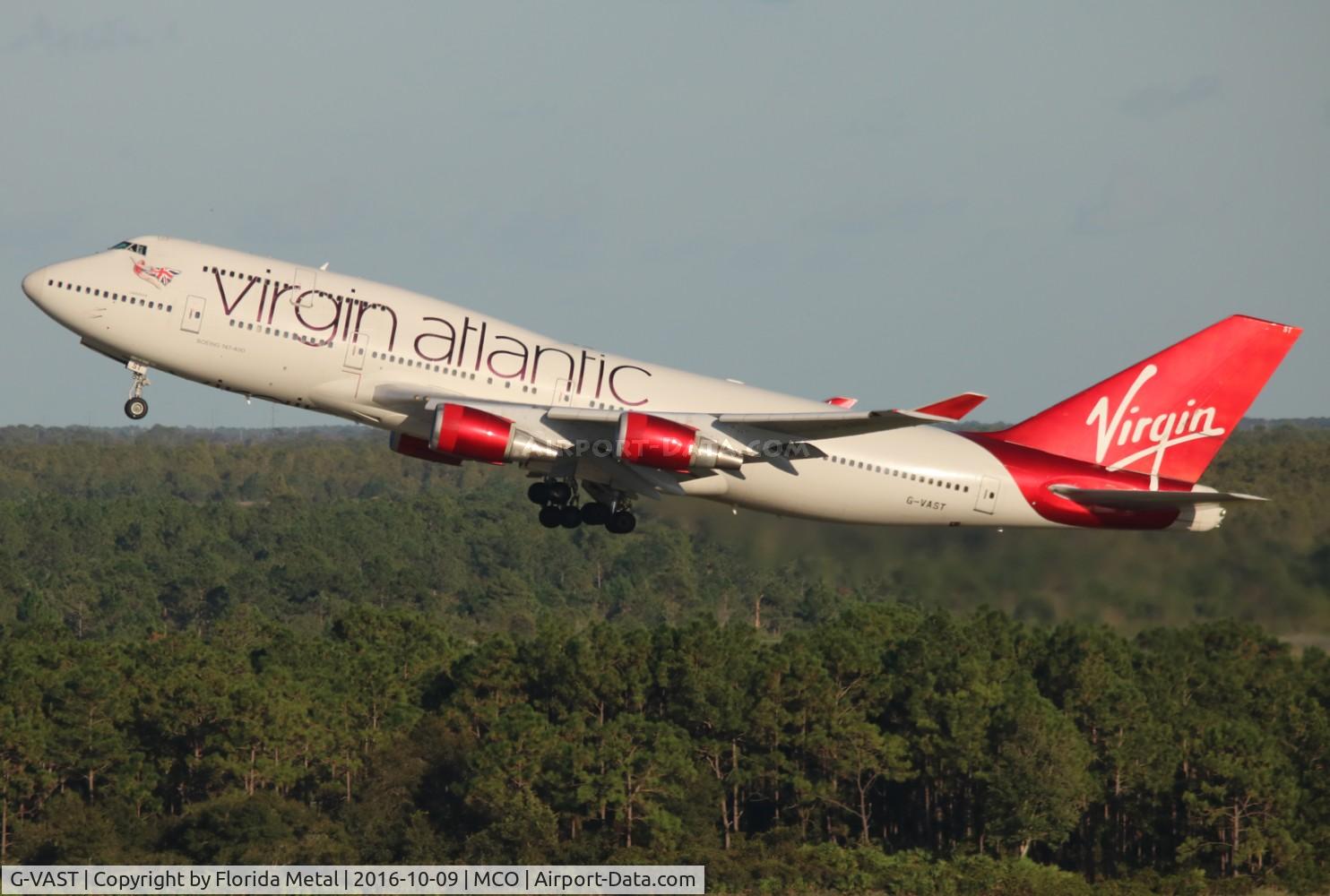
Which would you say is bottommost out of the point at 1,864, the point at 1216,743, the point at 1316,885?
the point at 1,864

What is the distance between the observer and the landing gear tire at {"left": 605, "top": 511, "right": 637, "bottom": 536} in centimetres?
4247

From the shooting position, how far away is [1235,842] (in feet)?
254

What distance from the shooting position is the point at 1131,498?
43031mm

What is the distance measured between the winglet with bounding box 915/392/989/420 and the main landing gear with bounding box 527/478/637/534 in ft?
30.9

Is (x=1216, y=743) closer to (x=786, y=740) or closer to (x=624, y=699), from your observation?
(x=786, y=740)

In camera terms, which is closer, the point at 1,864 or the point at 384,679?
the point at 1,864

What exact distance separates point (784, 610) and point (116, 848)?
49435mm

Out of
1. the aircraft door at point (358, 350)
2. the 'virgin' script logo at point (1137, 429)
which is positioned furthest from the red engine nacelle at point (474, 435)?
the 'virgin' script logo at point (1137, 429)

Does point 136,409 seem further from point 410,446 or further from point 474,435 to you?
point 474,435

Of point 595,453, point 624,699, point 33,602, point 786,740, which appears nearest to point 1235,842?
point 786,740

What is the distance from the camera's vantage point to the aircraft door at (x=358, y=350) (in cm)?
3922

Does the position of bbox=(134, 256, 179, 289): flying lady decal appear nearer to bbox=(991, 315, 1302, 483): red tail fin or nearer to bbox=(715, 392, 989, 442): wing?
bbox=(715, 392, 989, 442): wing
